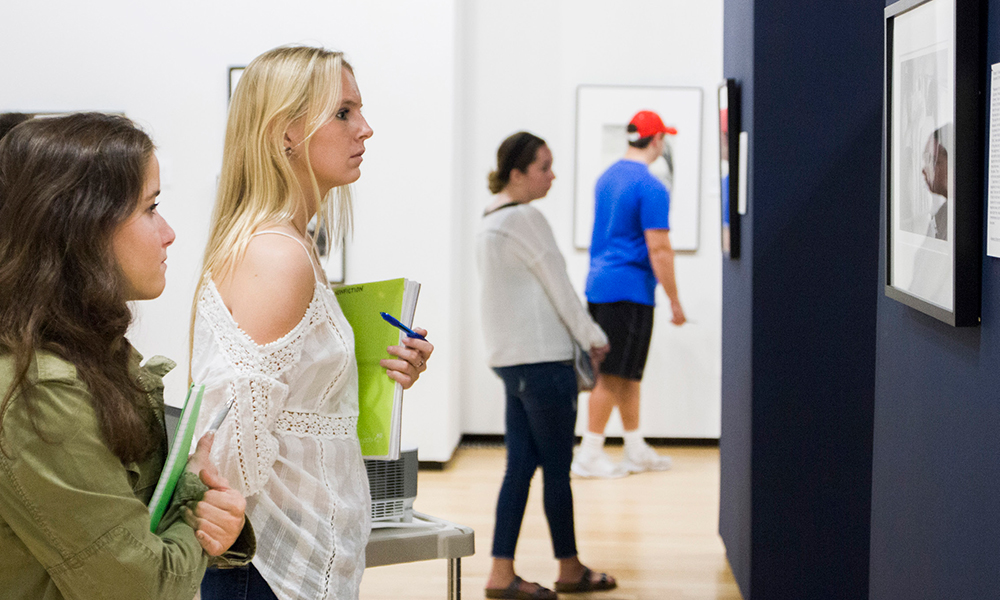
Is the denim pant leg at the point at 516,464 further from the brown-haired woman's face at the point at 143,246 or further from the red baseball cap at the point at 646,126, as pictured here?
the brown-haired woman's face at the point at 143,246

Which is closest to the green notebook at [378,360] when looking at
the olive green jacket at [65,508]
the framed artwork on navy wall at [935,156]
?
the olive green jacket at [65,508]

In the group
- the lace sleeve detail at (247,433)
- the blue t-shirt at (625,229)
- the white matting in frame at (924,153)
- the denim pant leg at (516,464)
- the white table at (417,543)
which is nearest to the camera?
the lace sleeve detail at (247,433)

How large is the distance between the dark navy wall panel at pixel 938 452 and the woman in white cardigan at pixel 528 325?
138 centimetres

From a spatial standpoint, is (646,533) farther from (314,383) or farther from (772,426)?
(314,383)

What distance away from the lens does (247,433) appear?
53.6 inches

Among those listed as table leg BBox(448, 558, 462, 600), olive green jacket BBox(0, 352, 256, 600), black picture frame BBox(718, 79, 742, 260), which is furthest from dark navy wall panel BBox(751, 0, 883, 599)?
olive green jacket BBox(0, 352, 256, 600)

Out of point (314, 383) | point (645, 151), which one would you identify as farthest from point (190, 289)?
point (314, 383)

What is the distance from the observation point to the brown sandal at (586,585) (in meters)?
3.54

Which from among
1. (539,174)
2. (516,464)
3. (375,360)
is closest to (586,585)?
(516,464)

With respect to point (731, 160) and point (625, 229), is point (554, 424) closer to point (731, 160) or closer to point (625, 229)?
point (731, 160)

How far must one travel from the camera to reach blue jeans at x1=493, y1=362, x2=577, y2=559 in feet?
10.6

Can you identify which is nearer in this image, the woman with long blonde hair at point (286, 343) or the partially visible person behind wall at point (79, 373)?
the partially visible person behind wall at point (79, 373)

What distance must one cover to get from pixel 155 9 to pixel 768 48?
3.59 metres

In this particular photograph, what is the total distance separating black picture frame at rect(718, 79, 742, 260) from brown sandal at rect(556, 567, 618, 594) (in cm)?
129
